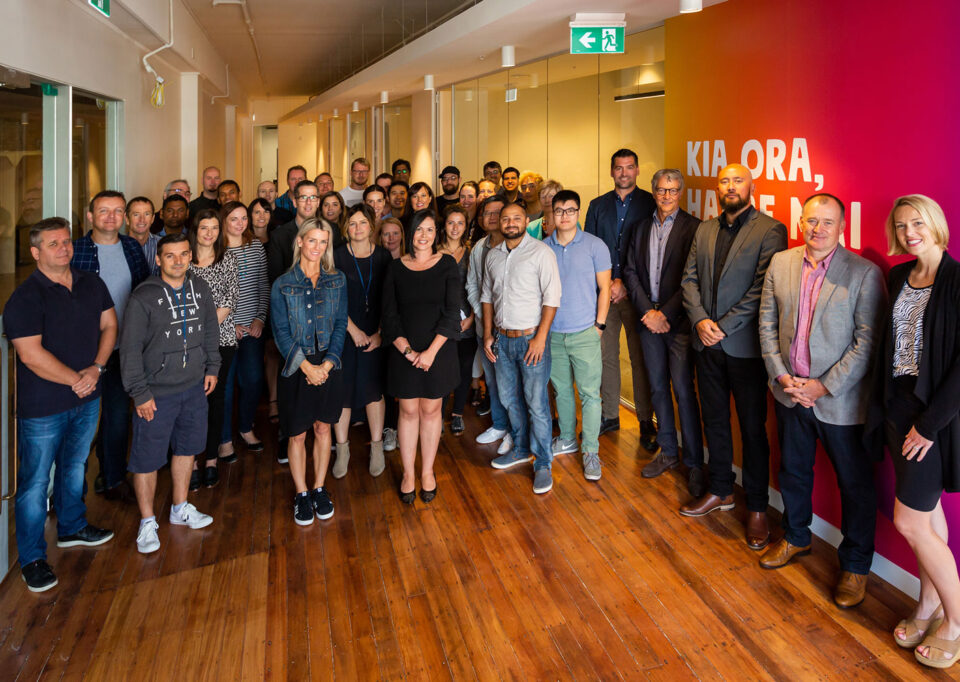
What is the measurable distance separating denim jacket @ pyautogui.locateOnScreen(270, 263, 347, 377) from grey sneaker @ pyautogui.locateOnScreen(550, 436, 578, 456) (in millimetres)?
1941

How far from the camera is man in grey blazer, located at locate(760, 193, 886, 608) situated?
3.11 meters

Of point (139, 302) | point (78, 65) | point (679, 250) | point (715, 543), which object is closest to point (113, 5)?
point (78, 65)

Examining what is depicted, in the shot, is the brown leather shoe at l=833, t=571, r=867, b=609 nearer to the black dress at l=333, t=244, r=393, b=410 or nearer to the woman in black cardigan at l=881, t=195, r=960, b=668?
the woman in black cardigan at l=881, t=195, r=960, b=668

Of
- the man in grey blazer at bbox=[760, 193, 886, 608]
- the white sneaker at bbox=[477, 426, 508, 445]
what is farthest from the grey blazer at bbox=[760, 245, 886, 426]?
the white sneaker at bbox=[477, 426, 508, 445]

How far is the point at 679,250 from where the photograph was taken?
432 cm

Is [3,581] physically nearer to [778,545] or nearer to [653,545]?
[653,545]

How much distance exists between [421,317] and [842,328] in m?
2.28

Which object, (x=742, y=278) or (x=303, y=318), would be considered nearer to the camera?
(x=742, y=278)

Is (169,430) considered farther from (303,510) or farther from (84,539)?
(303,510)

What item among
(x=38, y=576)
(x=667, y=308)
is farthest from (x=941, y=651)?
(x=38, y=576)

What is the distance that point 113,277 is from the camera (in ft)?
12.7

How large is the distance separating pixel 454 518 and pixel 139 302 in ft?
7.18

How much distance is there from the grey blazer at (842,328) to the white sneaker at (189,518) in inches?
134

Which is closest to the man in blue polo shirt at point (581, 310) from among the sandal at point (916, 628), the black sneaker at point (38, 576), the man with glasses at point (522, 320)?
the man with glasses at point (522, 320)
